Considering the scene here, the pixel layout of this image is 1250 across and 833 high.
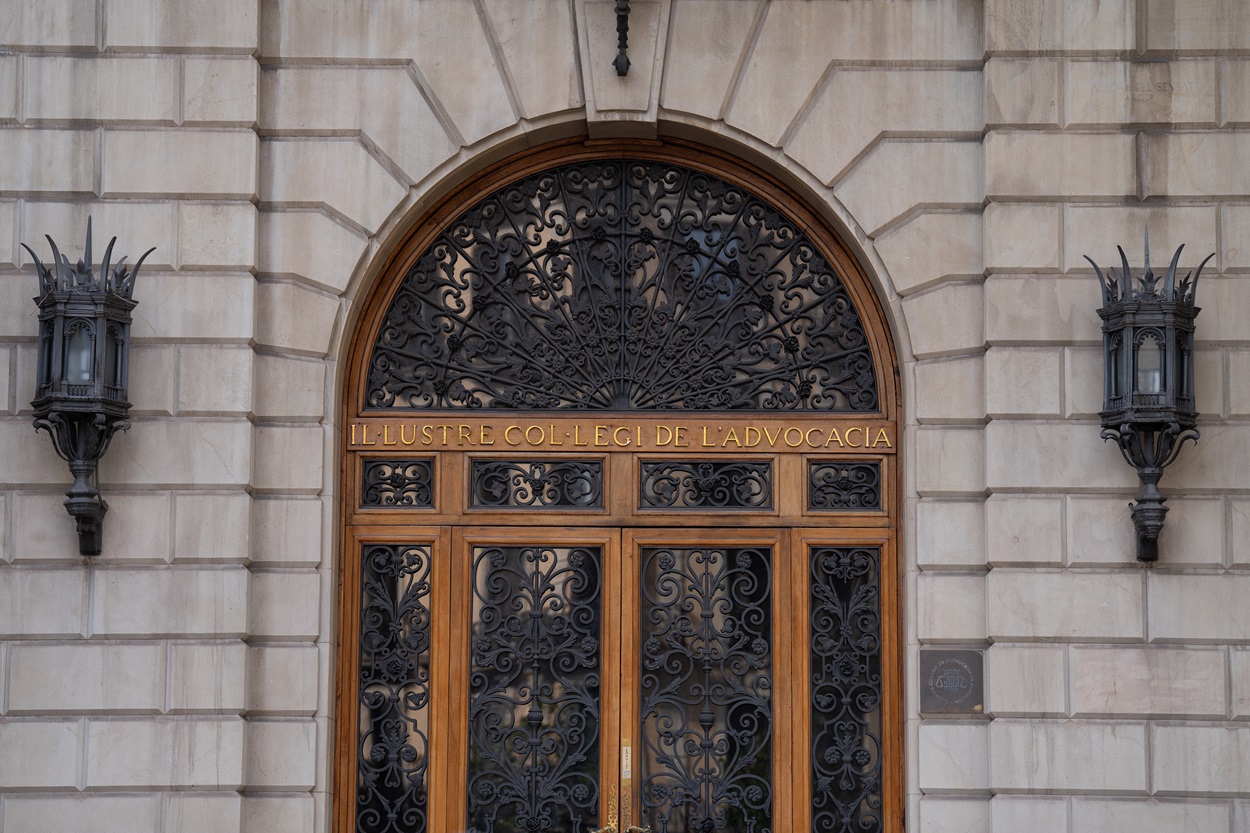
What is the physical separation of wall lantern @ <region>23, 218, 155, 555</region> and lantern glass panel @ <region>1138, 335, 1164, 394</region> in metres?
6.15

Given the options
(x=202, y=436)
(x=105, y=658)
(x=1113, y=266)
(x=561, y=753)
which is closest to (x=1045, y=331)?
(x=1113, y=266)

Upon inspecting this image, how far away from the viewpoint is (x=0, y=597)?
31.3 ft

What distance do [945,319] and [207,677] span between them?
523cm

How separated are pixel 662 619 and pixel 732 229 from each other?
272 cm

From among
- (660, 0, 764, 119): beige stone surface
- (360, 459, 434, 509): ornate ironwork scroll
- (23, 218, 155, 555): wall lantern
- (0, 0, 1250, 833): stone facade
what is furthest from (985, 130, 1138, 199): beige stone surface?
(23, 218, 155, 555): wall lantern

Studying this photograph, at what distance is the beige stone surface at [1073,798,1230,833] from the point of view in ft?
30.7

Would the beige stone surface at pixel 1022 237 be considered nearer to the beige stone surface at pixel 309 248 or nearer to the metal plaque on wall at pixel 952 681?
the metal plaque on wall at pixel 952 681

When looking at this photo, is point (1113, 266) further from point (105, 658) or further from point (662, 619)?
point (105, 658)

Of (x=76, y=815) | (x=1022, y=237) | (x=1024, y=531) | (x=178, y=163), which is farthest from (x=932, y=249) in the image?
(x=76, y=815)

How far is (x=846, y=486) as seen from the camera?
1039 cm

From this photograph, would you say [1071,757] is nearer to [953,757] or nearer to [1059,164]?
[953,757]

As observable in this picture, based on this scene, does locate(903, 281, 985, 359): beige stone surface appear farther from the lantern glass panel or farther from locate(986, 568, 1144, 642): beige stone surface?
locate(986, 568, 1144, 642): beige stone surface

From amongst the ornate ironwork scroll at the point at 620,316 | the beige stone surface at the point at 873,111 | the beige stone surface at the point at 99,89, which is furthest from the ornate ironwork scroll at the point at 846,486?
the beige stone surface at the point at 99,89

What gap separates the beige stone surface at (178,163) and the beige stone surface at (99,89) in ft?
0.46
